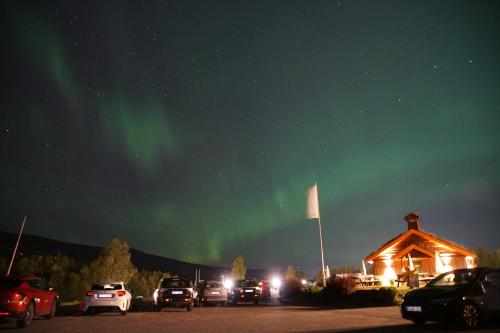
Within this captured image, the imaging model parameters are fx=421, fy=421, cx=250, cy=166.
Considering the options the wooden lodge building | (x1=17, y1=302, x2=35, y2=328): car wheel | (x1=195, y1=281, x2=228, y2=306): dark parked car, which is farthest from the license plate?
the wooden lodge building

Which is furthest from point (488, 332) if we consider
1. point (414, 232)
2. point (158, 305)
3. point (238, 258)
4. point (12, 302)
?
point (238, 258)

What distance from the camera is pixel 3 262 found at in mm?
95938

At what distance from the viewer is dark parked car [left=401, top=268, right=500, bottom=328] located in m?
10.8

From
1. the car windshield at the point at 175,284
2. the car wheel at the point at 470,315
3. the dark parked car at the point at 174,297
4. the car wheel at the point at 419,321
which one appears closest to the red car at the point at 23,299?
the dark parked car at the point at 174,297

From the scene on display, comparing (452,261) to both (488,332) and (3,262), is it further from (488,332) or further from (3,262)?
(3,262)

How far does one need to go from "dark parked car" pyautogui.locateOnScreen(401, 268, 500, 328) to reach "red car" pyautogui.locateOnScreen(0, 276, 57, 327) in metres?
11.6

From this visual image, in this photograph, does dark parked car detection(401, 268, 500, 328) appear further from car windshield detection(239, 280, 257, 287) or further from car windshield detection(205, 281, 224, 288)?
car windshield detection(239, 280, 257, 287)

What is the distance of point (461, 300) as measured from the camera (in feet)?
35.5

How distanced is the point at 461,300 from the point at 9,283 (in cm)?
1384

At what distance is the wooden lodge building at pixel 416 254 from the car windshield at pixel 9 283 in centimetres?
2631

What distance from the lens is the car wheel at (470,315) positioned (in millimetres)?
10758

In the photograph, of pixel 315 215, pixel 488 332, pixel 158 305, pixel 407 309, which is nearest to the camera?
pixel 488 332

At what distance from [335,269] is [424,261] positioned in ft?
386

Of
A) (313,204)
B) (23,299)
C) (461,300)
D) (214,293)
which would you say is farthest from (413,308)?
(214,293)
